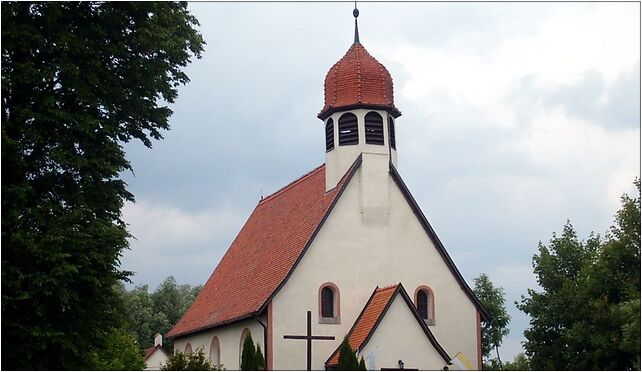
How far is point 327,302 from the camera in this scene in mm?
30062

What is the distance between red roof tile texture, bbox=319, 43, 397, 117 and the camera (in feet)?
102

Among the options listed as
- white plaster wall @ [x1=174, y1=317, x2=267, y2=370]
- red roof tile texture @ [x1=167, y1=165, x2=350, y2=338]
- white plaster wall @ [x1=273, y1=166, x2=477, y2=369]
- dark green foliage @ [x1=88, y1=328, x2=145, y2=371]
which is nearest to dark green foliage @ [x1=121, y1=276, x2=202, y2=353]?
dark green foliage @ [x1=88, y1=328, x2=145, y2=371]

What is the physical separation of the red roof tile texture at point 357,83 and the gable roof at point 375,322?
683 cm

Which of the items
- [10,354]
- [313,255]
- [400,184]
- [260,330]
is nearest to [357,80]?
[400,184]

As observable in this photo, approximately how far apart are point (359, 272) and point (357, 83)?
22.5ft

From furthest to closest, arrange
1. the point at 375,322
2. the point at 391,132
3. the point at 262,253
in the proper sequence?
the point at 262,253 < the point at 391,132 < the point at 375,322

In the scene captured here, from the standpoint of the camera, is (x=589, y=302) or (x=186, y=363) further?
(x=589, y=302)

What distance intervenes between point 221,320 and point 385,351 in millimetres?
8547

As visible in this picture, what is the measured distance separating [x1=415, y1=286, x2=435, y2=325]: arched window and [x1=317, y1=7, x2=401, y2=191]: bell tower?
4.43 m

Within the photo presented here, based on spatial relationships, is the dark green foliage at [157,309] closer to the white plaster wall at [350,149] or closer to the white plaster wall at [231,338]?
the white plaster wall at [231,338]

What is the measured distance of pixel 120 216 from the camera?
2370cm

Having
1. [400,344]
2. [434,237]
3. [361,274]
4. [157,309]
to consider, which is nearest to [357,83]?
[434,237]

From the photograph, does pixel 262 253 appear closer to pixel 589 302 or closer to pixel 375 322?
pixel 375 322

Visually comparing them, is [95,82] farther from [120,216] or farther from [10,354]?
[10,354]
